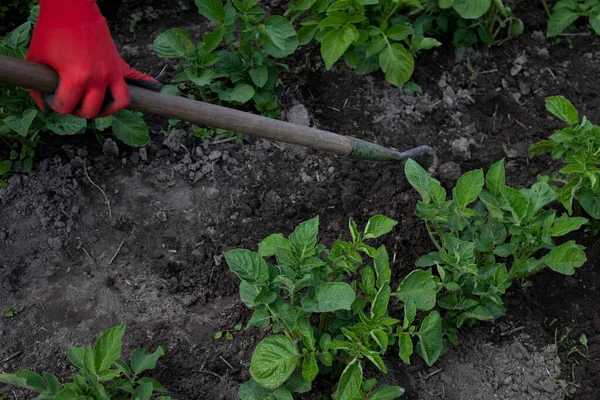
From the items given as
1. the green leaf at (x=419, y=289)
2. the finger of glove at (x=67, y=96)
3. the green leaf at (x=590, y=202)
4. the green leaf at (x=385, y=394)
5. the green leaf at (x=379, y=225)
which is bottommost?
the green leaf at (x=385, y=394)

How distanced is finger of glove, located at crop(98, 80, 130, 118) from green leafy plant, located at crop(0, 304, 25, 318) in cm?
76

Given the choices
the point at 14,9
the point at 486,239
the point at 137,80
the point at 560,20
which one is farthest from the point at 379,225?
the point at 14,9

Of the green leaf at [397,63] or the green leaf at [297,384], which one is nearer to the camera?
the green leaf at [297,384]

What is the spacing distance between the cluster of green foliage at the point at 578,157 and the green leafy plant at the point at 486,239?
15cm

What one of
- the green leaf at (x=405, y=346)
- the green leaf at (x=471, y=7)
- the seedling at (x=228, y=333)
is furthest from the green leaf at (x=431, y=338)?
the green leaf at (x=471, y=7)

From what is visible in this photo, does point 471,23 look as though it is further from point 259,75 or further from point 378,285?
point 378,285

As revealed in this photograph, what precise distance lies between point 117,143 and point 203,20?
0.86 metres

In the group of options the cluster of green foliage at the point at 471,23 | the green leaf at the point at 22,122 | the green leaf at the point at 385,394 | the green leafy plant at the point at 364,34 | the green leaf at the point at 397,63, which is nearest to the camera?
the green leaf at the point at 385,394

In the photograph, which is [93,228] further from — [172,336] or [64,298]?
[172,336]

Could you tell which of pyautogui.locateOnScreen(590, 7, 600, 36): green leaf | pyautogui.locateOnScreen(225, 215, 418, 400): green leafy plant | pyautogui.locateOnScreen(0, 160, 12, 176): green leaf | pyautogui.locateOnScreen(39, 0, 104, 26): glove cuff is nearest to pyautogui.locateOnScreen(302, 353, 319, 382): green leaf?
pyautogui.locateOnScreen(225, 215, 418, 400): green leafy plant

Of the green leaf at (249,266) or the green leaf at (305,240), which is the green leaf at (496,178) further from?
the green leaf at (249,266)

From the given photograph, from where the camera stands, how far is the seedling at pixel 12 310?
8.19 ft

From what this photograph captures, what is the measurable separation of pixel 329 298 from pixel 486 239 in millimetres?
720

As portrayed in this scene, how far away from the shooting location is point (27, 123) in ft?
8.48
